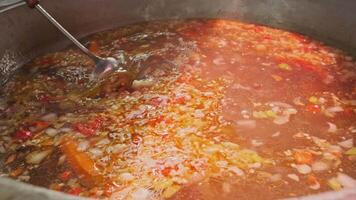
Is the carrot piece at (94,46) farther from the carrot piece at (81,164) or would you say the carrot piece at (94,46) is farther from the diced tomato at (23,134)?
the carrot piece at (81,164)

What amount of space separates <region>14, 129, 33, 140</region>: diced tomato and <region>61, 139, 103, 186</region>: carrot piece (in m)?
0.25

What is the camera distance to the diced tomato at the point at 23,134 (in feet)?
8.07

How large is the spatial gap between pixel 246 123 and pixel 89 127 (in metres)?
1.02

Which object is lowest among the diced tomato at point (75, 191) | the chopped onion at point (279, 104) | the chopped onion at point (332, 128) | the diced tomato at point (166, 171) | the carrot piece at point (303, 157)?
the carrot piece at point (303, 157)

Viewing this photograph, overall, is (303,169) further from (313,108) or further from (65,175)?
(65,175)

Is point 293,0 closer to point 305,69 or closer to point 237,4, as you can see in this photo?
point 237,4

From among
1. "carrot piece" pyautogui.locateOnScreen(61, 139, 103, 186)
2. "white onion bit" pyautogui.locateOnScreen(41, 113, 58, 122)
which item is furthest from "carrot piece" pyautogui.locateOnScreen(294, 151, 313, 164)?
"white onion bit" pyautogui.locateOnScreen(41, 113, 58, 122)

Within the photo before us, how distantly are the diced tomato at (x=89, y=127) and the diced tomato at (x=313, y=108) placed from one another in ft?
4.62

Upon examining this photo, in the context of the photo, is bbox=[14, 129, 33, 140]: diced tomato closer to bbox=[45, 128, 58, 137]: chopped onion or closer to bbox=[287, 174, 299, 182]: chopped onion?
bbox=[45, 128, 58, 137]: chopped onion

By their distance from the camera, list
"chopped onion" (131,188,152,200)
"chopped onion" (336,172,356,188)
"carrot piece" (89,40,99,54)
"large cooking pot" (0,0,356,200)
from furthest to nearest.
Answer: "carrot piece" (89,40,99,54), "large cooking pot" (0,0,356,200), "chopped onion" (336,172,356,188), "chopped onion" (131,188,152,200)

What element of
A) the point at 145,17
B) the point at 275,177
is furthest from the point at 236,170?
the point at 145,17

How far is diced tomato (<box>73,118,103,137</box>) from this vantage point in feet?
8.12

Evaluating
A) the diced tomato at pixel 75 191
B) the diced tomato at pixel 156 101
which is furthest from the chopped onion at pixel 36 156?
the diced tomato at pixel 156 101

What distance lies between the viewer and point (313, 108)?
2682 millimetres
